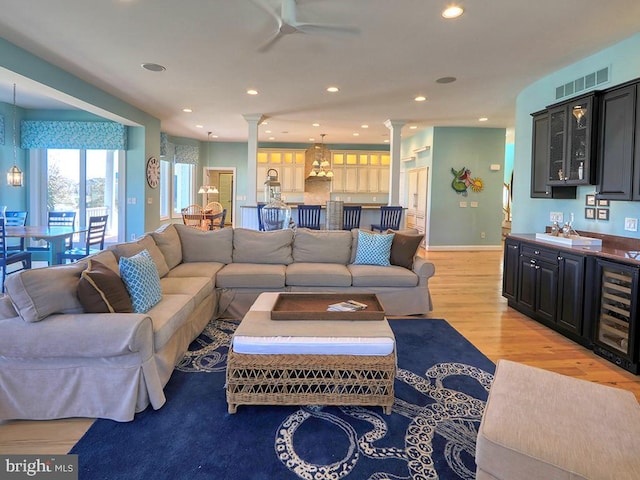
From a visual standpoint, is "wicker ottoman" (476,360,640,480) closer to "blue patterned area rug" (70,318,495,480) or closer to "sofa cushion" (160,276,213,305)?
"blue patterned area rug" (70,318,495,480)

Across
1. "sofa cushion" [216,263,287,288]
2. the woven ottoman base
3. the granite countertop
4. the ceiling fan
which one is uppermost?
the ceiling fan

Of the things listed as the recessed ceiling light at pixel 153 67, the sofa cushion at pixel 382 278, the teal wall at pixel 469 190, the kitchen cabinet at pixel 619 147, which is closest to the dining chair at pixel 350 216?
the sofa cushion at pixel 382 278

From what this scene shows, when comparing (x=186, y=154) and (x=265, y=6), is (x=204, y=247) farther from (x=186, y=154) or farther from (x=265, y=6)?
(x=186, y=154)

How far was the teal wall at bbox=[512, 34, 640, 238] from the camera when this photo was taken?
359 cm

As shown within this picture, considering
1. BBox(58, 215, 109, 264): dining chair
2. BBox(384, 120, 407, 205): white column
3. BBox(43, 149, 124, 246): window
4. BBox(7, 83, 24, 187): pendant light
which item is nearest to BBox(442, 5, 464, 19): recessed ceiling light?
BBox(384, 120, 407, 205): white column

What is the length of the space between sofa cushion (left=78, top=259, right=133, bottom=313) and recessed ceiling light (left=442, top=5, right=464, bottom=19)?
3.15 meters

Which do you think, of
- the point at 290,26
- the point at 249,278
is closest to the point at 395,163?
the point at 249,278

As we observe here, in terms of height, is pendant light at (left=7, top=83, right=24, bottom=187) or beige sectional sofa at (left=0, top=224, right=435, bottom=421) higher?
pendant light at (left=7, top=83, right=24, bottom=187)

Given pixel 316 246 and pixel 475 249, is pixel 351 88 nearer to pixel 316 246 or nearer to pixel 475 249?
pixel 316 246

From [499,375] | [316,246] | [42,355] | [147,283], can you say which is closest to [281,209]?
[316,246]

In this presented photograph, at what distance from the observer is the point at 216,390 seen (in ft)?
8.24

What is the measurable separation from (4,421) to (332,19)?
358cm

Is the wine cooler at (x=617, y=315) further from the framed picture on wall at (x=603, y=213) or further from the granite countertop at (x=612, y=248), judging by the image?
the framed picture on wall at (x=603, y=213)

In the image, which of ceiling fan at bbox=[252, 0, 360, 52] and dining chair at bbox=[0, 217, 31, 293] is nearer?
ceiling fan at bbox=[252, 0, 360, 52]
